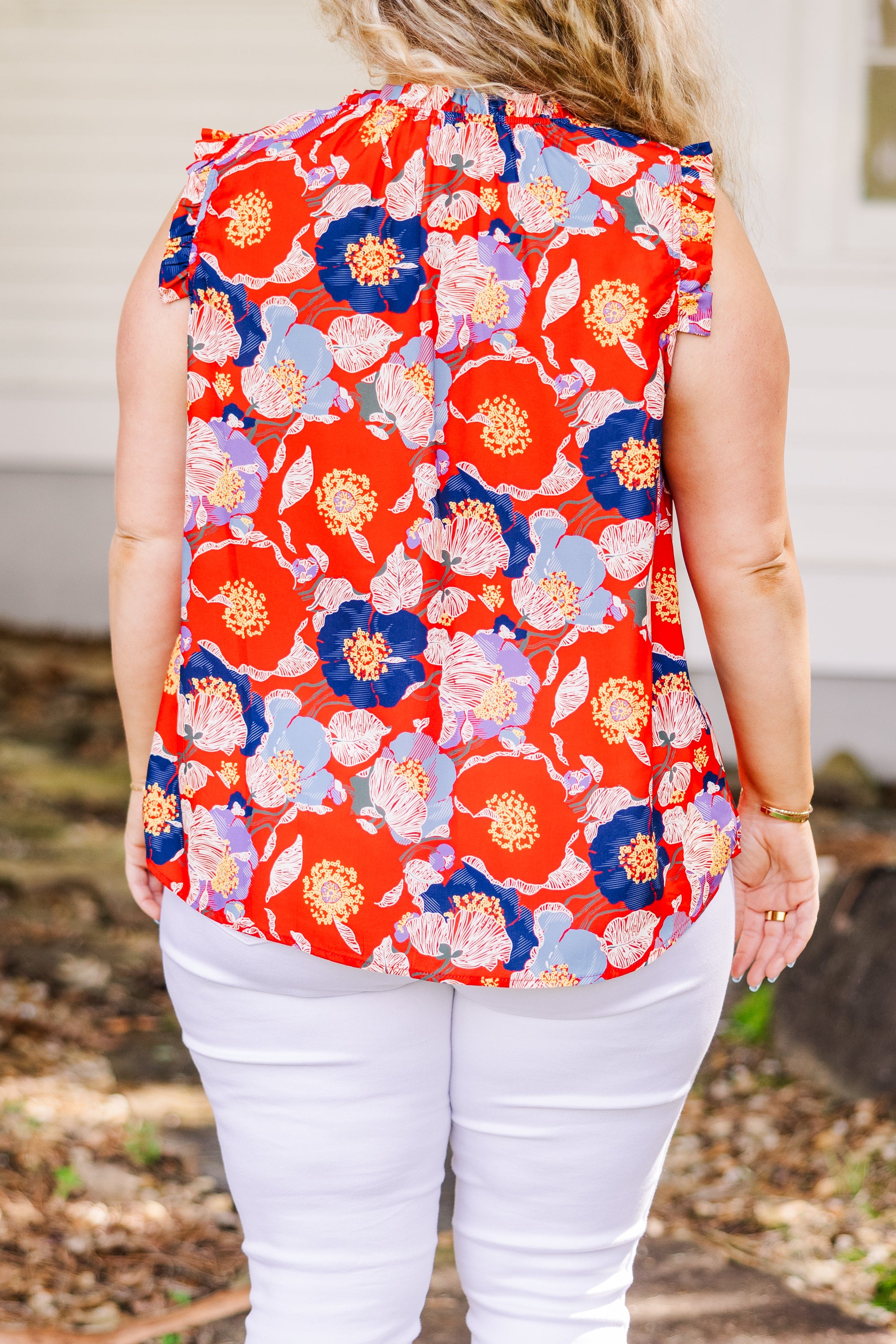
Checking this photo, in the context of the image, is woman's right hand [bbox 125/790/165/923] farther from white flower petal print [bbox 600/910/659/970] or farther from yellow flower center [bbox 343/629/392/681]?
white flower petal print [bbox 600/910/659/970]

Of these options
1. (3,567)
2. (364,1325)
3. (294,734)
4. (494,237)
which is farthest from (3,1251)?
(3,567)

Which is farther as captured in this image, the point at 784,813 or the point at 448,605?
the point at 784,813

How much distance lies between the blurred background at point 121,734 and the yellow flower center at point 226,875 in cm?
156

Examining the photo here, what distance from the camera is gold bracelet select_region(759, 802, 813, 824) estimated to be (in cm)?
135

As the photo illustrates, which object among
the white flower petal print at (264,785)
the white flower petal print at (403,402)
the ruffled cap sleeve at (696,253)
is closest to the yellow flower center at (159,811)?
the white flower petal print at (264,785)

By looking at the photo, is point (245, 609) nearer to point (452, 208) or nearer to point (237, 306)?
point (237, 306)

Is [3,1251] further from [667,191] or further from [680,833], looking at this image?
[667,191]

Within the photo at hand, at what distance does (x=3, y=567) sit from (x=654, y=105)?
501 cm

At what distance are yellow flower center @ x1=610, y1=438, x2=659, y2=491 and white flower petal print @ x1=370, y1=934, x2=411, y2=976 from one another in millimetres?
452

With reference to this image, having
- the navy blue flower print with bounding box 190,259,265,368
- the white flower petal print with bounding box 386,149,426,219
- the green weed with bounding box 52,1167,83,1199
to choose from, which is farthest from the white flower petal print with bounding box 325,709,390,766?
the green weed with bounding box 52,1167,83,1199

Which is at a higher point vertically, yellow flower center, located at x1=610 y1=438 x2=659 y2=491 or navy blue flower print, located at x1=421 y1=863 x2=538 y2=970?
yellow flower center, located at x1=610 y1=438 x2=659 y2=491

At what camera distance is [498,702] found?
1.09 m

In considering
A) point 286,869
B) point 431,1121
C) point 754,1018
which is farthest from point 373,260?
point 754,1018

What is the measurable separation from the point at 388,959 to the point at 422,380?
507 mm
